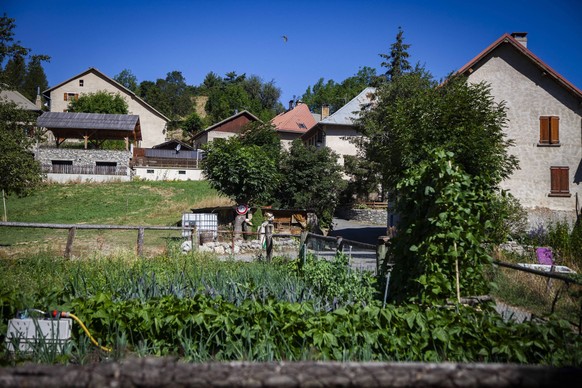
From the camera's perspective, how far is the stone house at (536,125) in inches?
977

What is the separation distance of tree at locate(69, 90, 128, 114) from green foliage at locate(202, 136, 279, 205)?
131ft

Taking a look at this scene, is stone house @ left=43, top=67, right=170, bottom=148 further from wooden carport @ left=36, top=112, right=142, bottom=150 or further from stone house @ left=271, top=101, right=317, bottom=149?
stone house @ left=271, top=101, right=317, bottom=149

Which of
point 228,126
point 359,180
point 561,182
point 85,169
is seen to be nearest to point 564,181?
point 561,182

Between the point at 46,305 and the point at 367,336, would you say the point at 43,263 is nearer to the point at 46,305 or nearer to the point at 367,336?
the point at 46,305

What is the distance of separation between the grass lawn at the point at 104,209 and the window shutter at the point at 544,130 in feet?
63.2

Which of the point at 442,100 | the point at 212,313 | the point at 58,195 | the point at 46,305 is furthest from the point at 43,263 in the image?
the point at 58,195

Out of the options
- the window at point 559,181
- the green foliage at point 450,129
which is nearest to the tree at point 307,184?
the green foliage at point 450,129

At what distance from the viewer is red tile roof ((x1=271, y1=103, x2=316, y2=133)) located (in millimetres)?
58562

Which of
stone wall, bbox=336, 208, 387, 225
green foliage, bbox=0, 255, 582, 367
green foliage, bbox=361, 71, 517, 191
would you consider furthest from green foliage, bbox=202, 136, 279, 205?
green foliage, bbox=0, 255, 582, 367

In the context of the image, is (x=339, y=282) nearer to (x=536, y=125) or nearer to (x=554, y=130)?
(x=536, y=125)

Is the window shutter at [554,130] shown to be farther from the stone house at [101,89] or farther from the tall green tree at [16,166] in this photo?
the stone house at [101,89]

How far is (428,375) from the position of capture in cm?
184

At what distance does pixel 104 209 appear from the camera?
2922 centimetres

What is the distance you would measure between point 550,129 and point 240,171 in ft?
56.2
